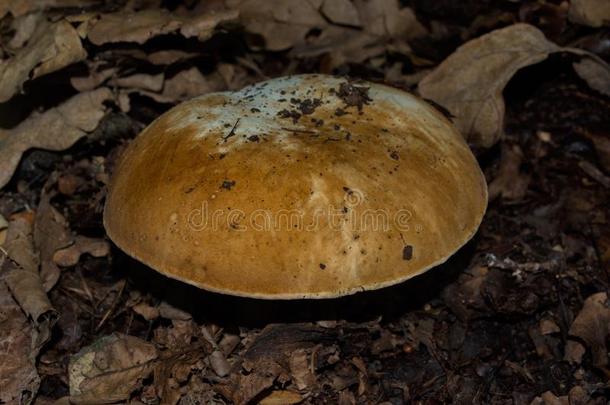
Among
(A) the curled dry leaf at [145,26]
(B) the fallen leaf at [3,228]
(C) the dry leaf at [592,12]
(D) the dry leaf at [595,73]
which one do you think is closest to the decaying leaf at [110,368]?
(B) the fallen leaf at [3,228]

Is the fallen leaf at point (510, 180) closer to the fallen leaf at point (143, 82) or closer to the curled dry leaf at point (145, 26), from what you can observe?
the curled dry leaf at point (145, 26)

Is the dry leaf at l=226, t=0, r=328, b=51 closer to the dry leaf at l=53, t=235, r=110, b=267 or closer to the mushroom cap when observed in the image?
the mushroom cap

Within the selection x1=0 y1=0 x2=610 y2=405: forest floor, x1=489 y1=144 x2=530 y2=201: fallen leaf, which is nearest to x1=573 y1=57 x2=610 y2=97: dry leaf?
x1=0 y1=0 x2=610 y2=405: forest floor

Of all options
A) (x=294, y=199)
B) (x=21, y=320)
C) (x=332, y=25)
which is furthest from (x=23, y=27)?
(x=294, y=199)

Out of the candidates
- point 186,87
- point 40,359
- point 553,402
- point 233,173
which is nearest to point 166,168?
point 233,173

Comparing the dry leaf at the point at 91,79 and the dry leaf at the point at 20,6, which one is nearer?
the dry leaf at the point at 91,79

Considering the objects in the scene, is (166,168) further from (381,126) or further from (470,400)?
(470,400)
